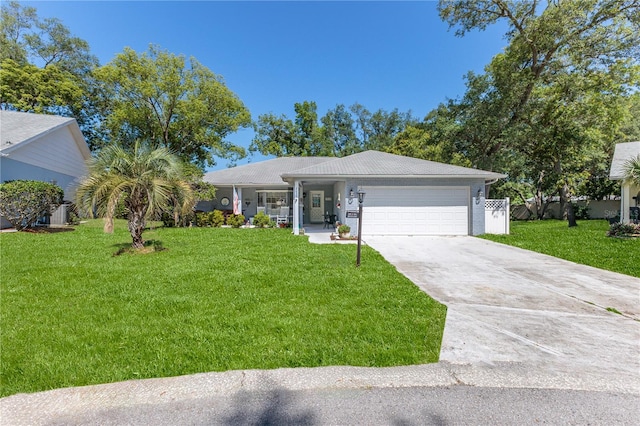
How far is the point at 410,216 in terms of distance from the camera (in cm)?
1222

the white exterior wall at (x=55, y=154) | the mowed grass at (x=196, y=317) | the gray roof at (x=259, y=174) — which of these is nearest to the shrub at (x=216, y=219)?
the gray roof at (x=259, y=174)

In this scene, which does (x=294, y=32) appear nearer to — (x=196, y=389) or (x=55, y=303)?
(x=55, y=303)

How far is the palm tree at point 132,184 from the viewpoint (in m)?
7.04

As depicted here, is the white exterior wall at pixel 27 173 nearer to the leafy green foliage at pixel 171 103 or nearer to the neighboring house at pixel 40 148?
the neighboring house at pixel 40 148

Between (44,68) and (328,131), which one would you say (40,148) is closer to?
(44,68)

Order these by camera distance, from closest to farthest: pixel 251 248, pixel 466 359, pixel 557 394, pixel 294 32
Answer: pixel 557 394
pixel 466 359
pixel 251 248
pixel 294 32

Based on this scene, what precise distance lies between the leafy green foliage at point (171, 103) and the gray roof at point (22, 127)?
10.0 ft

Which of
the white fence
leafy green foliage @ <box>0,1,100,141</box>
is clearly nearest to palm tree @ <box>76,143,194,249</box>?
the white fence

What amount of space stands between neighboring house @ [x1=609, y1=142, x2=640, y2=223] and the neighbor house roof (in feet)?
80.8

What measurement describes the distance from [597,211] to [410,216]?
19.9 metres

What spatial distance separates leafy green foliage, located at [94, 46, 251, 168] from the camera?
16.1 meters

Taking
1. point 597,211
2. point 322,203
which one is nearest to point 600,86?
point 597,211

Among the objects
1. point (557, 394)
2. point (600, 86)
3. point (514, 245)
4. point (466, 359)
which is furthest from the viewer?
point (600, 86)

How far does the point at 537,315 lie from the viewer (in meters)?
3.89
